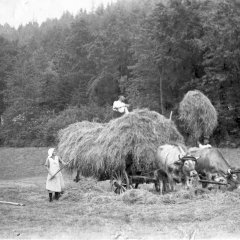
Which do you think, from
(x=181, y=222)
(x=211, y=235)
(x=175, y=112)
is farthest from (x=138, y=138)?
(x=175, y=112)

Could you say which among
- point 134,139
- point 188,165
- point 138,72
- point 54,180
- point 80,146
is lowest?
point 54,180

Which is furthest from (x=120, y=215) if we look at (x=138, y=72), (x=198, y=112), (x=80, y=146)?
(x=138, y=72)

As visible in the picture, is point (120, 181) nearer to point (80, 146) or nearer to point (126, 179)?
point (126, 179)

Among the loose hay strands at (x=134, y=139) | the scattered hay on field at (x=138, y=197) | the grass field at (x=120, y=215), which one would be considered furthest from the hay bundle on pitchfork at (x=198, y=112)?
the scattered hay on field at (x=138, y=197)

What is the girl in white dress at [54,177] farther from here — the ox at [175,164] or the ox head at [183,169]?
the ox head at [183,169]

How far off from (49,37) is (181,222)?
81.4 metres

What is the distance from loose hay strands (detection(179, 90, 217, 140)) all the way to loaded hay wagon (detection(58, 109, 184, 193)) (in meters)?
6.81

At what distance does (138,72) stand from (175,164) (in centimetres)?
2857

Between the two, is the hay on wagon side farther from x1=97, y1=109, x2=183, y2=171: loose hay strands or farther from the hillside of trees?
the hillside of trees

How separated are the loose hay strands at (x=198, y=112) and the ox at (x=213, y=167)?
6743 millimetres

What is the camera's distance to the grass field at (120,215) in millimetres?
8602

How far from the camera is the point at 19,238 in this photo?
8336mm

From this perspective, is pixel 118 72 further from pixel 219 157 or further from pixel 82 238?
pixel 82 238

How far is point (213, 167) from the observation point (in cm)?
1449
